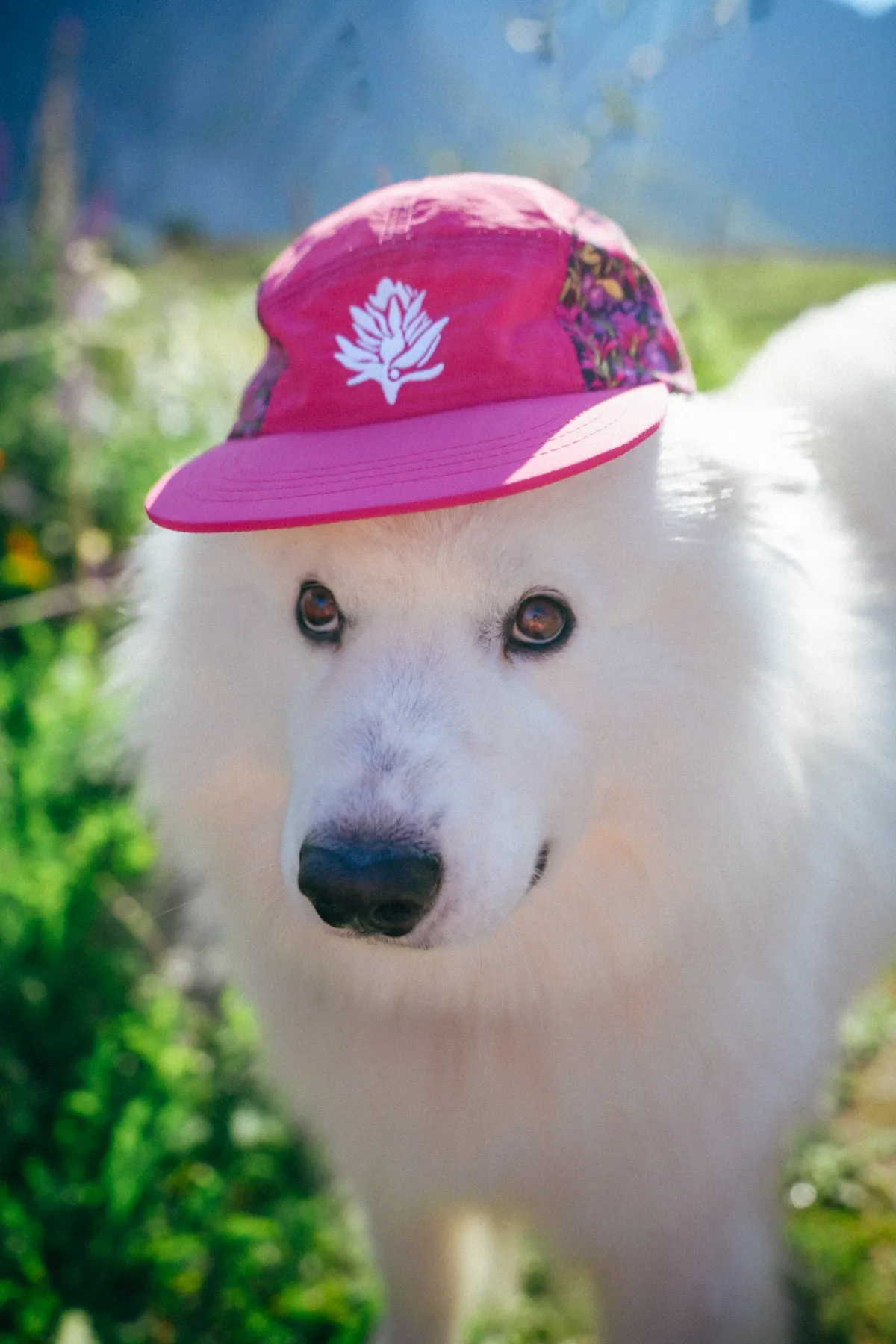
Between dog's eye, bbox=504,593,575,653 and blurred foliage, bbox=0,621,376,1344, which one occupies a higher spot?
dog's eye, bbox=504,593,575,653

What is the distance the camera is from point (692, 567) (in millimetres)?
1388

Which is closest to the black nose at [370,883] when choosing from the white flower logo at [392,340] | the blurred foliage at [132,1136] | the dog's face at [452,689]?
the dog's face at [452,689]

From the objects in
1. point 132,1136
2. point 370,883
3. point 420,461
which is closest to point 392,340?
point 420,461

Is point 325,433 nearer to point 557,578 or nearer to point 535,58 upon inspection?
point 557,578

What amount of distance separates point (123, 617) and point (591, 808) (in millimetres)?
1390

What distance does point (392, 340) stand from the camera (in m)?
1.29

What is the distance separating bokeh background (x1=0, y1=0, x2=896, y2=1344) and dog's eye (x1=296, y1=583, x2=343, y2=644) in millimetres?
620

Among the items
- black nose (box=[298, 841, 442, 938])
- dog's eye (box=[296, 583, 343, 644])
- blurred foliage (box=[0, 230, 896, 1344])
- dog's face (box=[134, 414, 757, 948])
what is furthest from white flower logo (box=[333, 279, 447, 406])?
blurred foliage (box=[0, 230, 896, 1344])

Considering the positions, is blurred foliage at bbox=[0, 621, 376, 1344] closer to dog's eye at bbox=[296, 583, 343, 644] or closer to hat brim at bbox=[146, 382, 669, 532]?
dog's eye at bbox=[296, 583, 343, 644]

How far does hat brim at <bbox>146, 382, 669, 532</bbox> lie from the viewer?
1164mm

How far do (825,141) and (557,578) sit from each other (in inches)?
158

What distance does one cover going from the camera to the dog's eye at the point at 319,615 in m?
1.43

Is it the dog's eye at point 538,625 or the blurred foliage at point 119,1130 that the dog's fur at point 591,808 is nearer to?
the dog's eye at point 538,625

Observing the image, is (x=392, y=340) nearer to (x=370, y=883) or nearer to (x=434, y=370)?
(x=434, y=370)
